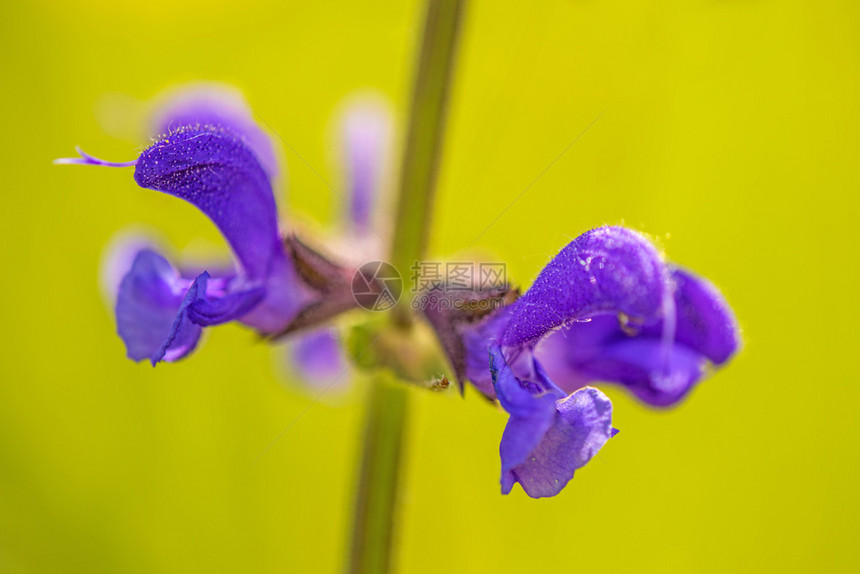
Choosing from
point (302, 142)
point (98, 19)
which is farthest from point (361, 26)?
point (98, 19)

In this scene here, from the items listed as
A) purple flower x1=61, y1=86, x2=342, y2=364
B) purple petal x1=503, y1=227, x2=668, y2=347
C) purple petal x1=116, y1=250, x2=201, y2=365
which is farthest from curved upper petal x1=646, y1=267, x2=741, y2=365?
purple petal x1=116, y1=250, x2=201, y2=365

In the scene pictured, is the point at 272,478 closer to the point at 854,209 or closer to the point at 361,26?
the point at 361,26

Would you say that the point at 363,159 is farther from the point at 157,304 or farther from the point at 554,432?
the point at 554,432

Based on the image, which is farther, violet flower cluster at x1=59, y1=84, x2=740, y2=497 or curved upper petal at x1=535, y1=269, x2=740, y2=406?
curved upper petal at x1=535, y1=269, x2=740, y2=406

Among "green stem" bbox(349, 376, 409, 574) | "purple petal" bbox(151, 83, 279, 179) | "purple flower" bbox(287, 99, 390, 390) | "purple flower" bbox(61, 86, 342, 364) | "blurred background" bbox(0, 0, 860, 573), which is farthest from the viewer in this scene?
"blurred background" bbox(0, 0, 860, 573)

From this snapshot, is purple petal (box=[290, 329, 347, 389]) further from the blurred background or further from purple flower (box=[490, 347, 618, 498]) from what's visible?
purple flower (box=[490, 347, 618, 498])

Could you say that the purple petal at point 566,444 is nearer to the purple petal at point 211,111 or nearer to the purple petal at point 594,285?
the purple petal at point 594,285

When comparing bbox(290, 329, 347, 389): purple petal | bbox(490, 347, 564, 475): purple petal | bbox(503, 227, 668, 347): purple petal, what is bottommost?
bbox(290, 329, 347, 389): purple petal

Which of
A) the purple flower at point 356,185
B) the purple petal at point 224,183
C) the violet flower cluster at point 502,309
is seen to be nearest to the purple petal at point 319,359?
the purple flower at point 356,185
